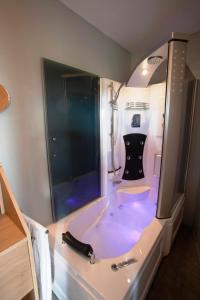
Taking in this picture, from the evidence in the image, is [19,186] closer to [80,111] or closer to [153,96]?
[80,111]

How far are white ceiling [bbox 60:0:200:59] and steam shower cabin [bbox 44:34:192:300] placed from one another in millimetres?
382

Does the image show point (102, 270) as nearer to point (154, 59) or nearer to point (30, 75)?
point (30, 75)

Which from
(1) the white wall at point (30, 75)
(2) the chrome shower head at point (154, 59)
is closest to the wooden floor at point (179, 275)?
(1) the white wall at point (30, 75)

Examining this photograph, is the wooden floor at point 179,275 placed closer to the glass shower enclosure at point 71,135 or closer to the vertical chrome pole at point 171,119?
the vertical chrome pole at point 171,119

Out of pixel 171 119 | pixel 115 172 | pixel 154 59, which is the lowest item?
pixel 115 172

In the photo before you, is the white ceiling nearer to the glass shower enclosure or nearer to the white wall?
the white wall

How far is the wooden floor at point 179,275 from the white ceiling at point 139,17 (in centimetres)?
258

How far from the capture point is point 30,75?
4.17 feet

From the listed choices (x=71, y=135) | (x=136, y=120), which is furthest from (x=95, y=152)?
(x=136, y=120)

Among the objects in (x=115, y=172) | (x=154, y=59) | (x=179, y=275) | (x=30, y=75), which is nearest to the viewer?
(x=30, y=75)

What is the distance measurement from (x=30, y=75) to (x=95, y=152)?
1.09m

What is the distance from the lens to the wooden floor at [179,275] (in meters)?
1.39

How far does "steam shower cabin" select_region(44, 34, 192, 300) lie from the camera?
114cm

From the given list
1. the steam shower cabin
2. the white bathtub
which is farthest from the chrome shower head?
the white bathtub
